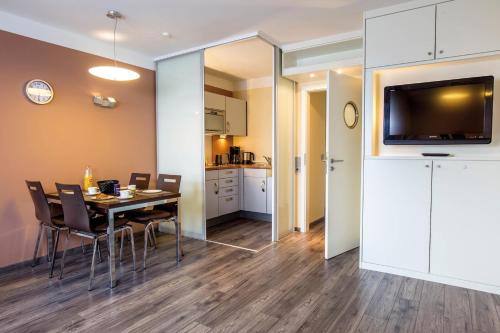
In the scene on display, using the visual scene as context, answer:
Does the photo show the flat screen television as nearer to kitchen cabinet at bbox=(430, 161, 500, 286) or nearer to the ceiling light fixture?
kitchen cabinet at bbox=(430, 161, 500, 286)

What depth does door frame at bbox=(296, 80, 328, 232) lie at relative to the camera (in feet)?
14.2

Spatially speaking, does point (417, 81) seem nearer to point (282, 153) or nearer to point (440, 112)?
point (440, 112)

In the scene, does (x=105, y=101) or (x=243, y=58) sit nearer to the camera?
(x=105, y=101)

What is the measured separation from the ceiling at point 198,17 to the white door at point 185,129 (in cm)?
50

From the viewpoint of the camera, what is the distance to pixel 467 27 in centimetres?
255

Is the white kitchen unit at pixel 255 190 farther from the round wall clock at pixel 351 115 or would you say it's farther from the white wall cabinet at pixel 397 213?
the white wall cabinet at pixel 397 213

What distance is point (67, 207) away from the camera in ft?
9.03

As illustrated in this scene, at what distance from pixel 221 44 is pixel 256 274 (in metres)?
2.71

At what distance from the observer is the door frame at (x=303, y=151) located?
4316 millimetres

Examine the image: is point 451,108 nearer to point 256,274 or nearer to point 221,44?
point 256,274

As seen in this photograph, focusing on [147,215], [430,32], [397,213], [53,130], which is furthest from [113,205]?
[430,32]

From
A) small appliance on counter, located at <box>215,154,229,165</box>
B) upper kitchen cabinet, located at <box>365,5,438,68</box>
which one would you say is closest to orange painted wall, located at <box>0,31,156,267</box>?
small appliance on counter, located at <box>215,154,229,165</box>

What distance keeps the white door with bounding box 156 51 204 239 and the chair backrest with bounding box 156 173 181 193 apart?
0.54m

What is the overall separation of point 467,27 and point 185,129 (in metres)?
3.23
